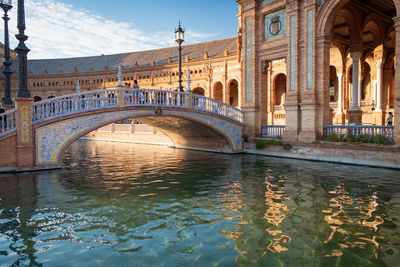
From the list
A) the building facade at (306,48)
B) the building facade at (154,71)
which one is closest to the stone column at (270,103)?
the building facade at (154,71)

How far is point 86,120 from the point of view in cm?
1175

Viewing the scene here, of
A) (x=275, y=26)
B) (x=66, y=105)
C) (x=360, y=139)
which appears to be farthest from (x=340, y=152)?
(x=66, y=105)

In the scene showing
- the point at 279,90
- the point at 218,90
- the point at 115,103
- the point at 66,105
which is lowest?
the point at 66,105

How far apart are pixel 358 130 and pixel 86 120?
1158 cm

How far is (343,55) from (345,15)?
4.31m

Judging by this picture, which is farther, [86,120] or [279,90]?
[279,90]

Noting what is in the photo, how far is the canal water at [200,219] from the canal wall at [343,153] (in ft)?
4.36

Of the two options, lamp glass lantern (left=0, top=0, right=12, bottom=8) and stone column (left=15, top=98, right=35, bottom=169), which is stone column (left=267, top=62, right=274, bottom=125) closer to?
lamp glass lantern (left=0, top=0, right=12, bottom=8)

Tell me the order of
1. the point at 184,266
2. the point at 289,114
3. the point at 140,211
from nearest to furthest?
the point at 184,266, the point at 140,211, the point at 289,114

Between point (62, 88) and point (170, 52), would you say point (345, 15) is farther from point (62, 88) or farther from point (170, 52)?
point (62, 88)

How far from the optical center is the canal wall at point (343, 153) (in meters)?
11.4

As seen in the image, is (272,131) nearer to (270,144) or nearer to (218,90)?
(270,144)

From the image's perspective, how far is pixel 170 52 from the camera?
145 feet

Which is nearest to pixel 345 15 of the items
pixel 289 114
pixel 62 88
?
pixel 289 114
